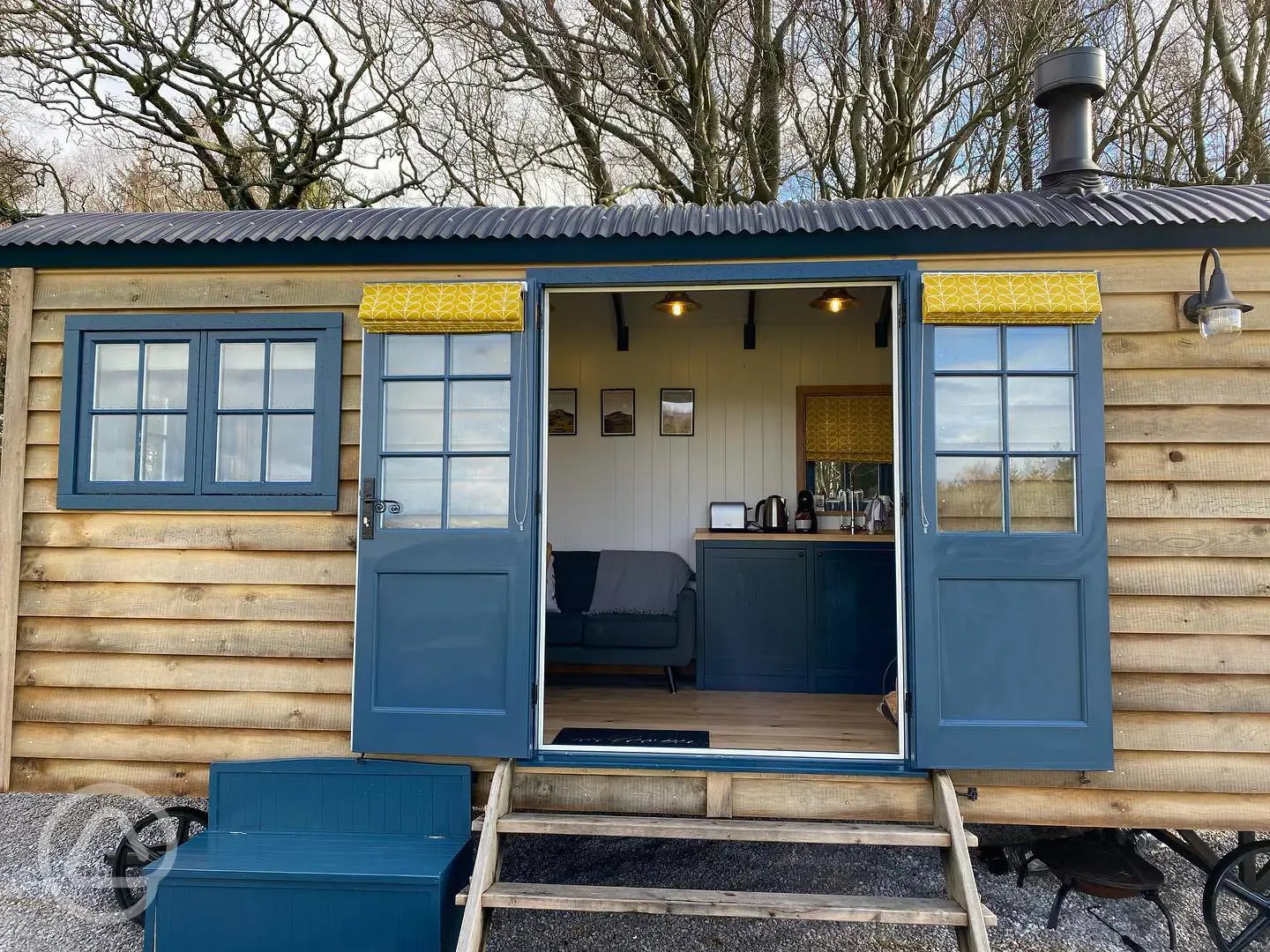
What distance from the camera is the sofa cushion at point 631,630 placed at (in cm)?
433

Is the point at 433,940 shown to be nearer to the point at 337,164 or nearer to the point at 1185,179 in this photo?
the point at 337,164

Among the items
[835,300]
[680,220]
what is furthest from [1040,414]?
[835,300]

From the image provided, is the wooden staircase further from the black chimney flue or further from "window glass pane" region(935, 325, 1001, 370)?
the black chimney flue

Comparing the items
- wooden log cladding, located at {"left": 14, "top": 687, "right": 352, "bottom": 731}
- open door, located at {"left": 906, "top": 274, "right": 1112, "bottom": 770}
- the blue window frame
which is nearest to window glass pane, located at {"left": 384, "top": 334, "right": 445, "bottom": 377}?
the blue window frame

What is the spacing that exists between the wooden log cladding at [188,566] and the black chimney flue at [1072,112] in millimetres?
3489

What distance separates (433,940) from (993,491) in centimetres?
249

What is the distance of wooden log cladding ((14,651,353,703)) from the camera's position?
295cm

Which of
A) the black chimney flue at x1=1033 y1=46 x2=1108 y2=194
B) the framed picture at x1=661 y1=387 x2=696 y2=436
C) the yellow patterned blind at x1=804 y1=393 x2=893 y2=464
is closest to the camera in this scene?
the black chimney flue at x1=1033 y1=46 x2=1108 y2=194

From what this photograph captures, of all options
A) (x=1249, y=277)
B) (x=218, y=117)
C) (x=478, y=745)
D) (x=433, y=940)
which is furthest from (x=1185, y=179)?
(x=218, y=117)

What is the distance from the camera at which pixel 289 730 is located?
2939 mm

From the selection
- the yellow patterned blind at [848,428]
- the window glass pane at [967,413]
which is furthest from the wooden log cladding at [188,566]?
the yellow patterned blind at [848,428]

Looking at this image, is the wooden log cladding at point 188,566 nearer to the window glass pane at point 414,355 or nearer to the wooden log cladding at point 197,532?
the wooden log cladding at point 197,532

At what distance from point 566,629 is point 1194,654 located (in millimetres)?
3031

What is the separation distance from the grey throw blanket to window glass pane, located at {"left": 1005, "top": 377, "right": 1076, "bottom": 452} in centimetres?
232
